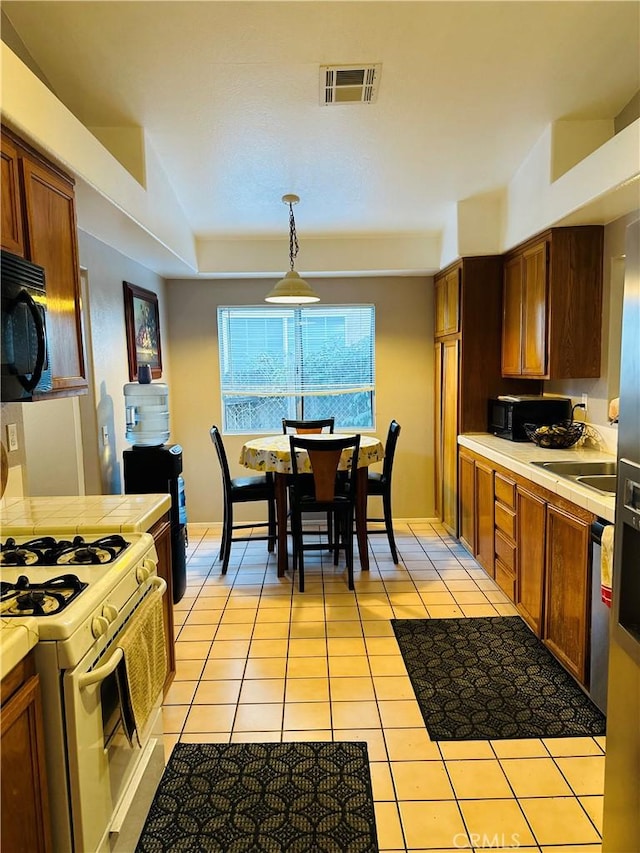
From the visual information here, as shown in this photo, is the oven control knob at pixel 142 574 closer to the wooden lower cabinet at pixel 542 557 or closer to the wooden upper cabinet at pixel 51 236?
the wooden upper cabinet at pixel 51 236

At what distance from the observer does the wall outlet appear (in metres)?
2.19

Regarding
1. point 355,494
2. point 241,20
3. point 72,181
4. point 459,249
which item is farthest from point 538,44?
point 355,494

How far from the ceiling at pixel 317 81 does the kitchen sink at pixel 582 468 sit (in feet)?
6.25

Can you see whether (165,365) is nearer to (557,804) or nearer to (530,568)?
(530,568)

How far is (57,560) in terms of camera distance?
1.65 m

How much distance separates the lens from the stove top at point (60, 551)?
163 cm

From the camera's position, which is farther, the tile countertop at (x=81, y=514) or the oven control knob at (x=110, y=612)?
the tile countertop at (x=81, y=514)

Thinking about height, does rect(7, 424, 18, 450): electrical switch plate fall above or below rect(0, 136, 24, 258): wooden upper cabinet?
below

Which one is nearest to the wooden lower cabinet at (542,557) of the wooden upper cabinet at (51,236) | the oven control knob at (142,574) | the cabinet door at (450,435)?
the cabinet door at (450,435)

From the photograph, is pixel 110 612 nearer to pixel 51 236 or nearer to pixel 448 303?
pixel 51 236

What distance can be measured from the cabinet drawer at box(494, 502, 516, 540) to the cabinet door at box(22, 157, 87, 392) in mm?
2438

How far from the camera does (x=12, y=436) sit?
221 cm

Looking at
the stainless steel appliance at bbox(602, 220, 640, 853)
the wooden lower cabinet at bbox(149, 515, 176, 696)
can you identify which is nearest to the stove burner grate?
the wooden lower cabinet at bbox(149, 515, 176, 696)

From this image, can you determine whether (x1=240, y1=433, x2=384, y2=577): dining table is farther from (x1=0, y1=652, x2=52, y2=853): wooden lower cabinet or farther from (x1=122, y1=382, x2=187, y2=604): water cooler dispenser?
(x1=0, y1=652, x2=52, y2=853): wooden lower cabinet
